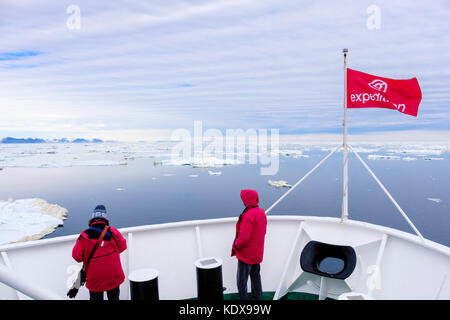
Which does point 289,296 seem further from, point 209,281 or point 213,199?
point 213,199

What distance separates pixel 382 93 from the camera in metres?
3.25

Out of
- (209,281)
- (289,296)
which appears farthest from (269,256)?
(209,281)

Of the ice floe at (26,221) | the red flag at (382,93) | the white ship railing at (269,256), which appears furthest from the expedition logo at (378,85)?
the ice floe at (26,221)

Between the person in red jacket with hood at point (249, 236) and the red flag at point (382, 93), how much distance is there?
1785 millimetres

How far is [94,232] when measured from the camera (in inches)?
84.4

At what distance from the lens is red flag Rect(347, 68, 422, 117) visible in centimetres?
319

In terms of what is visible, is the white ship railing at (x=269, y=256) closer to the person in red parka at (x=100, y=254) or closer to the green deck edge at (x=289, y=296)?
the green deck edge at (x=289, y=296)

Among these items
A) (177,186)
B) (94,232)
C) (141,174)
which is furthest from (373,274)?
(141,174)

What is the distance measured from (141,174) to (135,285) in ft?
182

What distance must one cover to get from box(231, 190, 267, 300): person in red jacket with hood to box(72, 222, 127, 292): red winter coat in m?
0.99

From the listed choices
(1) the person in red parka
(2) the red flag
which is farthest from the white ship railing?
(2) the red flag

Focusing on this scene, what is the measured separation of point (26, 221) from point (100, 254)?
1932cm

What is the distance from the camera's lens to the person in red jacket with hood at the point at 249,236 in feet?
8.31
